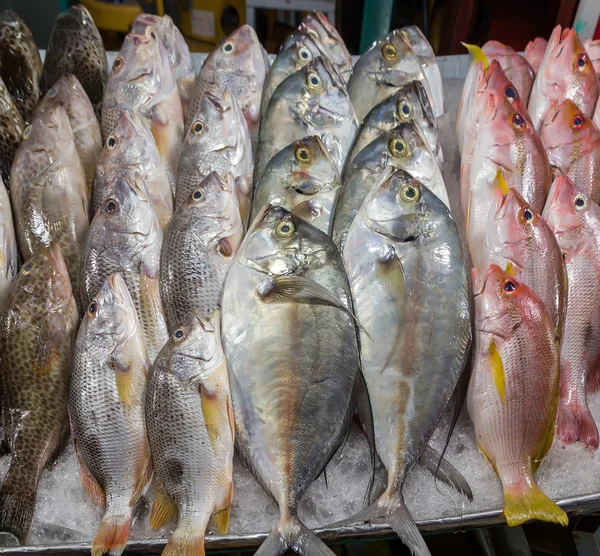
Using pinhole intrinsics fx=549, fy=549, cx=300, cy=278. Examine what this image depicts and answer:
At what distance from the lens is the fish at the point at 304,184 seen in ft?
5.67

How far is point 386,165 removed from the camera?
173 cm

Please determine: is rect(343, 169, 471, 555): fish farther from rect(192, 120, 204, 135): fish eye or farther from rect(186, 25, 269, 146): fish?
rect(186, 25, 269, 146): fish

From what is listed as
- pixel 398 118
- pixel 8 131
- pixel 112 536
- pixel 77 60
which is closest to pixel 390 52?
pixel 398 118

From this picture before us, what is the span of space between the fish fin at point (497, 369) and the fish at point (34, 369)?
1.17 m

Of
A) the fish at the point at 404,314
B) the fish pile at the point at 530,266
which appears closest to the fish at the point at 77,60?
the fish at the point at 404,314

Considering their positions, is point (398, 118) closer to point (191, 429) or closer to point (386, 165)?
point (386, 165)

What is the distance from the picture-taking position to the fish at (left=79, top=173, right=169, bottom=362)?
5.24 ft

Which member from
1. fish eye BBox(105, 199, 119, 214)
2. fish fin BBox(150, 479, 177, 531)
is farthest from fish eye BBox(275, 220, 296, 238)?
fish fin BBox(150, 479, 177, 531)

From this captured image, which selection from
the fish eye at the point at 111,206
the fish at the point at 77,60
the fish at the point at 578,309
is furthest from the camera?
the fish at the point at 77,60

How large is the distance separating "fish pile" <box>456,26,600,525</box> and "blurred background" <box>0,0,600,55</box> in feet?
5.58

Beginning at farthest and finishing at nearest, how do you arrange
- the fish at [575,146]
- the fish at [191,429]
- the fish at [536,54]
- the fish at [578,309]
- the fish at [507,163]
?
the fish at [536,54] → the fish at [575,146] → the fish at [507,163] → the fish at [578,309] → the fish at [191,429]

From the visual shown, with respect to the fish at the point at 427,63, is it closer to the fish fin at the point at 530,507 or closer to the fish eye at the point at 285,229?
the fish eye at the point at 285,229

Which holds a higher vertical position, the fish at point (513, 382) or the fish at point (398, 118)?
the fish at point (398, 118)

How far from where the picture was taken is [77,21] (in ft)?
7.47
